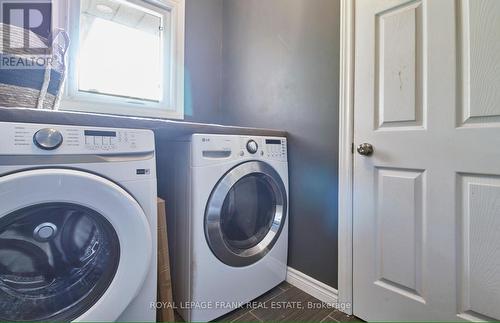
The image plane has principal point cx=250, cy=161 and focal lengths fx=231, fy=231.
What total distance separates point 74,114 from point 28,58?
323mm

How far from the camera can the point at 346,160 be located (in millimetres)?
1132

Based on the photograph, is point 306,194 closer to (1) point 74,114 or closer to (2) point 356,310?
(2) point 356,310

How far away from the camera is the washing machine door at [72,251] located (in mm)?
653

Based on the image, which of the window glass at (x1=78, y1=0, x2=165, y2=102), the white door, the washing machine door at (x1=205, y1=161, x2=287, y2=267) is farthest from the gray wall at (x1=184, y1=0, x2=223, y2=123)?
the white door

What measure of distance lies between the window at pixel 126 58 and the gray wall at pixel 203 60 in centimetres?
7

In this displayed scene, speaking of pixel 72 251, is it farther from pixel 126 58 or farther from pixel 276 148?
pixel 126 58

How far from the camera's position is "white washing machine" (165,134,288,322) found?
0.99 m

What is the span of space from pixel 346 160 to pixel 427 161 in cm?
32

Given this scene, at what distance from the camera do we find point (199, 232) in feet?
3.23

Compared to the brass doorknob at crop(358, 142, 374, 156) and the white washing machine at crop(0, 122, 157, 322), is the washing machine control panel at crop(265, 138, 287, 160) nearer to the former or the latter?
the brass doorknob at crop(358, 142, 374, 156)

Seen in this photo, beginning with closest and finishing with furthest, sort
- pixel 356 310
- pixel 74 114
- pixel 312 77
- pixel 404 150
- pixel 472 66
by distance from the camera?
pixel 74 114, pixel 472 66, pixel 404 150, pixel 356 310, pixel 312 77

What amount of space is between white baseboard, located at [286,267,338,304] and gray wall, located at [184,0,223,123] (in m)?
1.34

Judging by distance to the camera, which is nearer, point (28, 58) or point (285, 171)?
point (28, 58)

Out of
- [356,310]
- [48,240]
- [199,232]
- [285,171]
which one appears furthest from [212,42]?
[356,310]
